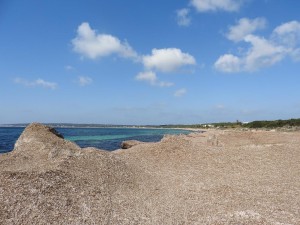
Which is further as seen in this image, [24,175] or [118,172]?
[118,172]

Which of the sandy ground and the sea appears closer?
the sandy ground

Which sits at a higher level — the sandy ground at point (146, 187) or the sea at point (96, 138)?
the sandy ground at point (146, 187)

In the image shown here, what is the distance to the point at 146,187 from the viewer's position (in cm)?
1298

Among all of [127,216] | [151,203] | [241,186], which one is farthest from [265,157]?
[127,216]

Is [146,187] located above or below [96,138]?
above

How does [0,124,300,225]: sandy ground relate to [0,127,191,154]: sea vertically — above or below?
above

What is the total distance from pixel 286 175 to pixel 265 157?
3.89 m

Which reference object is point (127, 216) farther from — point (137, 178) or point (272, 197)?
point (272, 197)

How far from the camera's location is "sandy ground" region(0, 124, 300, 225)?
31.2 ft

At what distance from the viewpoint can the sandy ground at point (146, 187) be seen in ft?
31.2

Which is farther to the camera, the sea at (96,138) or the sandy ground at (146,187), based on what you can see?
the sea at (96,138)

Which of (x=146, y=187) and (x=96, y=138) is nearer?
(x=146, y=187)

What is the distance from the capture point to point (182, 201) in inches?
448

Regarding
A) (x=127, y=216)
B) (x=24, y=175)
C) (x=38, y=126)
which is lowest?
(x=127, y=216)
